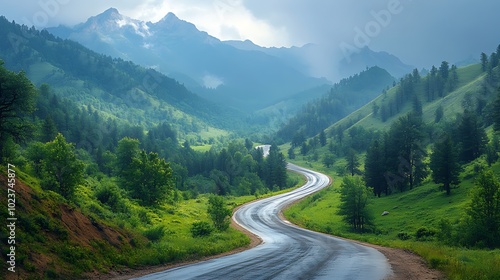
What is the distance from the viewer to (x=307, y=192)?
107938mm

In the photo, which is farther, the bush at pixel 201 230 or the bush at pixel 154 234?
the bush at pixel 201 230

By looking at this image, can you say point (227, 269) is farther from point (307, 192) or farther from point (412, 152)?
point (307, 192)

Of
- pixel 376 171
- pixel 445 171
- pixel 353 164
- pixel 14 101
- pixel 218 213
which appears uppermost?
pixel 14 101

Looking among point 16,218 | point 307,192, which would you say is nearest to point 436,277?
point 16,218

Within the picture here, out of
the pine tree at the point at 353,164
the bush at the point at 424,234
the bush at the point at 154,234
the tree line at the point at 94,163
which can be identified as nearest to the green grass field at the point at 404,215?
the bush at the point at 424,234

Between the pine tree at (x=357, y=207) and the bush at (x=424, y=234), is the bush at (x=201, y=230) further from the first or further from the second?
the pine tree at (x=357, y=207)

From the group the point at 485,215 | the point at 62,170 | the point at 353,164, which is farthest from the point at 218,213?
the point at 353,164

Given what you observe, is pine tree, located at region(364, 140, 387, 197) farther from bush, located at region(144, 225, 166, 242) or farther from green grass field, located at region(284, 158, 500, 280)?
bush, located at region(144, 225, 166, 242)

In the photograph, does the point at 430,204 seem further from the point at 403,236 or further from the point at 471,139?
the point at 471,139

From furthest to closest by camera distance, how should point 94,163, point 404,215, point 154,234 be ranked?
point 94,163 → point 404,215 → point 154,234

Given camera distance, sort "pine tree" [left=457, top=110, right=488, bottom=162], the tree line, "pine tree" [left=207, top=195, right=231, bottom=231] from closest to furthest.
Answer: the tree line, "pine tree" [left=207, top=195, right=231, bottom=231], "pine tree" [left=457, top=110, right=488, bottom=162]

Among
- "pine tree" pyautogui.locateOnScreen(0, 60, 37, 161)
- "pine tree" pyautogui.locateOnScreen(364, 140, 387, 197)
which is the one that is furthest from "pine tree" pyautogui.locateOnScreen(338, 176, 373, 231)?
A: "pine tree" pyautogui.locateOnScreen(0, 60, 37, 161)

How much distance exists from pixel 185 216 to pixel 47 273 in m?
41.8

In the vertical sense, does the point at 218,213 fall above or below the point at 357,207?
above
